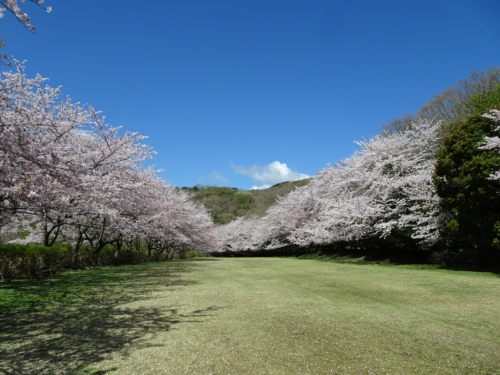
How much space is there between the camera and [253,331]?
5.70 metres

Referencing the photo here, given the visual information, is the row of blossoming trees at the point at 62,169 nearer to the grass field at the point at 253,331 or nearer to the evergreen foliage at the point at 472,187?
the grass field at the point at 253,331

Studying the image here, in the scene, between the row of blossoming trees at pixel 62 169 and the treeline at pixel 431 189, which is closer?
the row of blossoming trees at pixel 62 169

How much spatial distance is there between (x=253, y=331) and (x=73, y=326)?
349cm

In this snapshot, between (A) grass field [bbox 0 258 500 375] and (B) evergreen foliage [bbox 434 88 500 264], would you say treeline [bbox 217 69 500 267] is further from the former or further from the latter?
(A) grass field [bbox 0 258 500 375]

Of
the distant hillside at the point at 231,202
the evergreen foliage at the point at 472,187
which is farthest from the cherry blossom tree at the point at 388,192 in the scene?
the distant hillside at the point at 231,202

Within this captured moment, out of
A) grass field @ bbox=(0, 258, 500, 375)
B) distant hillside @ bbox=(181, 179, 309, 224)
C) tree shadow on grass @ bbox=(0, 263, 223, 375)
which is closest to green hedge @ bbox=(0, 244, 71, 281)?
tree shadow on grass @ bbox=(0, 263, 223, 375)

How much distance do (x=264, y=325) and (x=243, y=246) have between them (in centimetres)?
4900

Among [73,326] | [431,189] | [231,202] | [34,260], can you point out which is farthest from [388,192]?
[231,202]

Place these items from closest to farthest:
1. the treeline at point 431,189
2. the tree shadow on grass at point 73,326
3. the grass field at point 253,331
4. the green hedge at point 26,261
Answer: the grass field at point 253,331 < the tree shadow on grass at point 73,326 < the green hedge at point 26,261 < the treeline at point 431,189

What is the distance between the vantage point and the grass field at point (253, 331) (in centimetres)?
431

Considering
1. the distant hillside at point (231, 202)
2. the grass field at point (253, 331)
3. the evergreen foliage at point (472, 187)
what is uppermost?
the distant hillside at point (231, 202)

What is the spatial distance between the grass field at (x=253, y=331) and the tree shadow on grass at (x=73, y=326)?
2 centimetres

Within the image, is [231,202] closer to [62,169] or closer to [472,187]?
[472,187]

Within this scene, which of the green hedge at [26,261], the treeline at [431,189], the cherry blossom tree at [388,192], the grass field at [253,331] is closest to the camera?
the grass field at [253,331]
